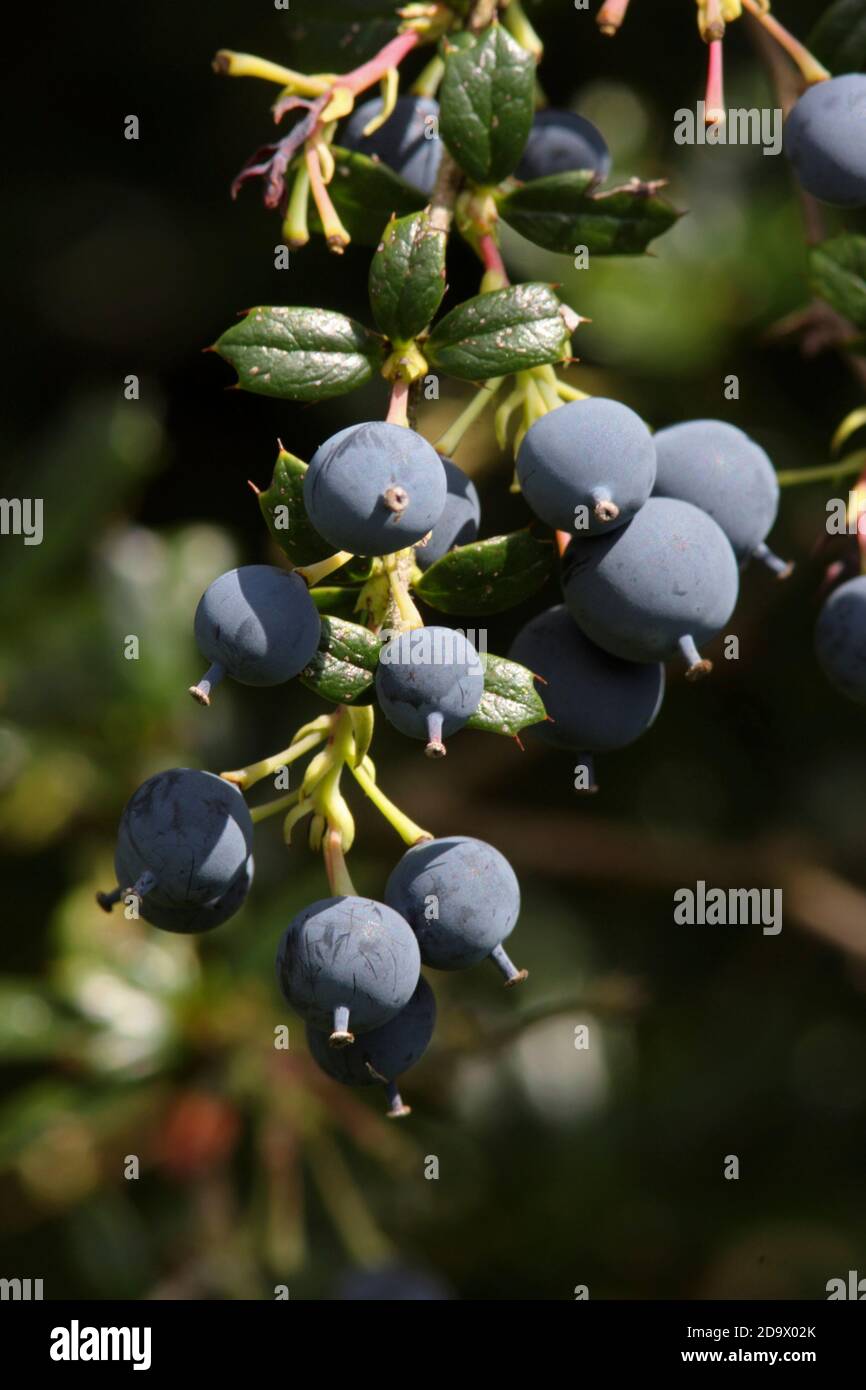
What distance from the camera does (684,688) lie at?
2.81m

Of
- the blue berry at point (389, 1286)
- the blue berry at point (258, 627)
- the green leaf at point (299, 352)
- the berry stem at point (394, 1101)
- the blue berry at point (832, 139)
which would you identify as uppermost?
the blue berry at point (832, 139)

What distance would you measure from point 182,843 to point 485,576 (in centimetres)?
33

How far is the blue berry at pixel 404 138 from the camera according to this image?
4.92 ft

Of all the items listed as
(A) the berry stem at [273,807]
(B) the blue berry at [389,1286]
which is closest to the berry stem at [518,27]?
(A) the berry stem at [273,807]

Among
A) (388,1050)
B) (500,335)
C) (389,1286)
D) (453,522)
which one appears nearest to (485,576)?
(453,522)

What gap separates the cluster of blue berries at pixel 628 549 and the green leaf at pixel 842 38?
480 mm

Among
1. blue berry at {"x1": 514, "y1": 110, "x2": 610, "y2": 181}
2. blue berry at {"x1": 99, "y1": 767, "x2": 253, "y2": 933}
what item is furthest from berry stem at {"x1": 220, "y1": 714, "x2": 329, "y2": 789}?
blue berry at {"x1": 514, "y1": 110, "x2": 610, "y2": 181}

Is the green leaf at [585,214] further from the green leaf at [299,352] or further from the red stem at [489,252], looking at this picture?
the green leaf at [299,352]

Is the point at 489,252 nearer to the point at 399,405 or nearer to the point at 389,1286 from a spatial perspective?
the point at 399,405

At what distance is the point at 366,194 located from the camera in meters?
1.37

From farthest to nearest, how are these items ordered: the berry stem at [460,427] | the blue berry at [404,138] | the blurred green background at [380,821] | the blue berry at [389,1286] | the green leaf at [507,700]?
the blurred green background at [380,821] < the blue berry at [389,1286] < the blue berry at [404,138] < the berry stem at [460,427] < the green leaf at [507,700]

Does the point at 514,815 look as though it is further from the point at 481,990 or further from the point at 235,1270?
the point at 235,1270

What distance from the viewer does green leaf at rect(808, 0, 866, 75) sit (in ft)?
5.05
